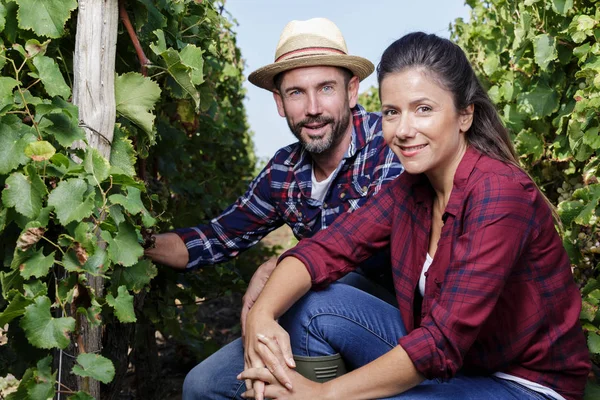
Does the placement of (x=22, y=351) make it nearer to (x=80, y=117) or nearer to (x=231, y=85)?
(x=80, y=117)

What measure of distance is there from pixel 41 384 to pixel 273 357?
0.71 m

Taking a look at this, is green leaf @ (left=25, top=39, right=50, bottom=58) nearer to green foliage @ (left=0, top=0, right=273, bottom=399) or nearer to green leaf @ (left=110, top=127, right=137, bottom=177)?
green foliage @ (left=0, top=0, right=273, bottom=399)

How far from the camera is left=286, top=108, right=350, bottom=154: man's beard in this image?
9.93 ft

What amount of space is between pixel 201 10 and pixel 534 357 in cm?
176

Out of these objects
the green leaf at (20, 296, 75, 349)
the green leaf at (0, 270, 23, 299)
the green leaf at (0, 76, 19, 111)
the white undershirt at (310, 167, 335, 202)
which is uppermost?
the green leaf at (0, 76, 19, 111)

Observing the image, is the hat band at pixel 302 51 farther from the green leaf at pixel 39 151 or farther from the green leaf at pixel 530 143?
the green leaf at pixel 39 151

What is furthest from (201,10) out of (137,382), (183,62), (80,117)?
(137,382)

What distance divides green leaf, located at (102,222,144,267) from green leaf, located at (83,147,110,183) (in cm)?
15

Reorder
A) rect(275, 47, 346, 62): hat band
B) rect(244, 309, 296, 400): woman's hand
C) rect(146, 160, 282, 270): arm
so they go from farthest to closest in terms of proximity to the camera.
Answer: rect(275, 47, 346, 62): hat band, rect(146, 160, 282, 270): arm, rect(244, 309, 296, 400): woman's hand

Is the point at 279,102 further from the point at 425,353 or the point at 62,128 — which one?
the point at 425,353

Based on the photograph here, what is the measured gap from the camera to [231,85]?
261 inches

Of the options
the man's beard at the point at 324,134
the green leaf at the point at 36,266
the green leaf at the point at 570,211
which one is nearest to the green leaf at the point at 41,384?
the green leaf at the point at 36,266

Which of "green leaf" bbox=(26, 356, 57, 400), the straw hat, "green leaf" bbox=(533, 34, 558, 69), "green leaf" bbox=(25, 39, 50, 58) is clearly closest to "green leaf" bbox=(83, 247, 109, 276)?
"green leaf" bbox=(26, 356, 57, 400)

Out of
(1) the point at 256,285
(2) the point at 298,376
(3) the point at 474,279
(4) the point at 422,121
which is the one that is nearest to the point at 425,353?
(3) the point at 474,279
